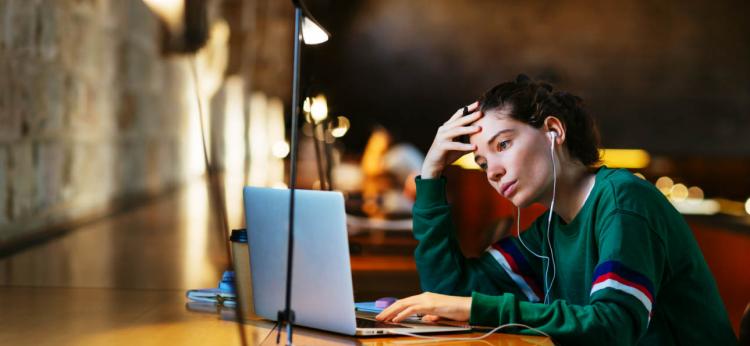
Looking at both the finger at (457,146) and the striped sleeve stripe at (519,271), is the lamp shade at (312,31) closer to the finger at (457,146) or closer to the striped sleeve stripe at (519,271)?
the finger at (457,146)

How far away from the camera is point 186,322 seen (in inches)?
57.1

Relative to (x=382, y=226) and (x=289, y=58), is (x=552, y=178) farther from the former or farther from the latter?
(x=289, y=58)

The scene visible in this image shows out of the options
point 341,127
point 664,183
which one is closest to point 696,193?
point 664,183

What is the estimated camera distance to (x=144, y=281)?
4.82m

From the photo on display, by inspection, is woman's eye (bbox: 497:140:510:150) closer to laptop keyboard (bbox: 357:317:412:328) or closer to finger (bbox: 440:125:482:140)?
finger (bbox: 440:125:482:140)

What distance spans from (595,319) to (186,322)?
657 mm

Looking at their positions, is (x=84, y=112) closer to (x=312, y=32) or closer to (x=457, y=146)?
(x=312, y=32)

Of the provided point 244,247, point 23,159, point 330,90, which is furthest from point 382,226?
point 244,247

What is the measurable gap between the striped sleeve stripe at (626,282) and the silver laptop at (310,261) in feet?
0.72

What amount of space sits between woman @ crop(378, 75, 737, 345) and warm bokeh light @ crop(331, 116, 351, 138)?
6.41 meters

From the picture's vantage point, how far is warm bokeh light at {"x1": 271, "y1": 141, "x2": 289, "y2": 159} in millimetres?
9158

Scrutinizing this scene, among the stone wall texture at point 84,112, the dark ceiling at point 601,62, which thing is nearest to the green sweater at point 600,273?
the stone wall texture at point 84,112

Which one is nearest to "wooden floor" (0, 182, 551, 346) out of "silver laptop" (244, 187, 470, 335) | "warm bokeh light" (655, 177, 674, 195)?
"silver laptop" (244, 187, 470, 335)

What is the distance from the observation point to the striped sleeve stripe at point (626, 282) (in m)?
1.27
